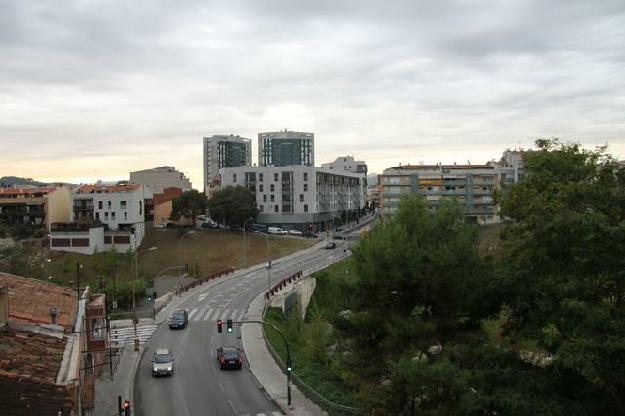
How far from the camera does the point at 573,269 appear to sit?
17516 millimetres

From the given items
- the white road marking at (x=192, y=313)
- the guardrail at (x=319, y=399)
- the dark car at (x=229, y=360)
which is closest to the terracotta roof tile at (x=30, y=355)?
the guardrail at (x=319, y=399)

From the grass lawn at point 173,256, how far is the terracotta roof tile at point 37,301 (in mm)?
38070

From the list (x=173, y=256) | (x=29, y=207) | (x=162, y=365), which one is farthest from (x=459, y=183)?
(x=162, y=365)

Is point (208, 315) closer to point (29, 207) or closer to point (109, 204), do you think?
point (109, 204)

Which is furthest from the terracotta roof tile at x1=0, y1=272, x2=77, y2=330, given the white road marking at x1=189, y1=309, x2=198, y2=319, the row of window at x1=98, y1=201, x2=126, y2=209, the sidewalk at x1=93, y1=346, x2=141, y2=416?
the row of window at x1=98, y1=201, x2=126, y2=209

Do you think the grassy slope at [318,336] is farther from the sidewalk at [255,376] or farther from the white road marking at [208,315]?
the white road marking at [208,315]

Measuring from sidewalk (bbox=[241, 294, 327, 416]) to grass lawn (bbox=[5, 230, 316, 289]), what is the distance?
85.7 ft

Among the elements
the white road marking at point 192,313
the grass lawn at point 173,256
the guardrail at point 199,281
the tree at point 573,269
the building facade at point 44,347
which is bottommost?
the white road marking at point 192,313

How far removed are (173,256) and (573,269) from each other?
74.3 metres

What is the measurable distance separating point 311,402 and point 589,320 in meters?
17.0

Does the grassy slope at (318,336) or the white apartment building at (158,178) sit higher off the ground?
the white apartment building at (158,178)

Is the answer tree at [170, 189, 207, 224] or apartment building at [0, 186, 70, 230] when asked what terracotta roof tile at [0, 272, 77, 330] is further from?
apartment building at [0, 186, 70, 230]

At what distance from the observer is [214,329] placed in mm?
47812

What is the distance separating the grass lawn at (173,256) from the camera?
75875mm
